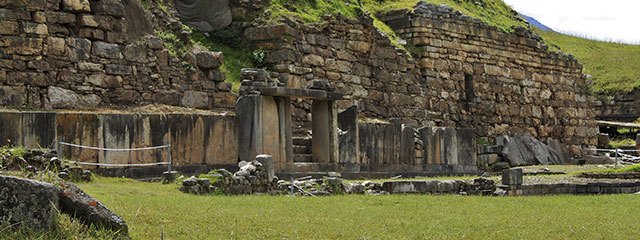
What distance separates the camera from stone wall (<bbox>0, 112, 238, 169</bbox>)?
65.6 feet

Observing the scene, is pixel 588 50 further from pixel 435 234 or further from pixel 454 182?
pixel 435 234

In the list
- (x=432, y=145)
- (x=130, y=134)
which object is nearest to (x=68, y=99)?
(x=130, y=134)

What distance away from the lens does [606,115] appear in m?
50.3

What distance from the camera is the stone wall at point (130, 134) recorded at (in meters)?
20.0

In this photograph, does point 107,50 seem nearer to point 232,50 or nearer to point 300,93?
point 300,93

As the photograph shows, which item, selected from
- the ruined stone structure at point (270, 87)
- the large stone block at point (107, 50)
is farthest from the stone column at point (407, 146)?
the large stone block at point (107, 50)

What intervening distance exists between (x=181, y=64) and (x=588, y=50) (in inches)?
1393

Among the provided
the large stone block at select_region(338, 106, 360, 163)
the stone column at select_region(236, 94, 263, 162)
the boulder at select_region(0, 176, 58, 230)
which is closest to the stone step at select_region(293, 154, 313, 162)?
the large stone block at select_region(338, 106, 360, 163)

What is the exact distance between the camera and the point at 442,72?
116 ft

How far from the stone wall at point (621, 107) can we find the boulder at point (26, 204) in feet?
140

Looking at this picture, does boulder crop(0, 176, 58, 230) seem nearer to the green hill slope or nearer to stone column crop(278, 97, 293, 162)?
stone column crop(278, 97, 293, 162)

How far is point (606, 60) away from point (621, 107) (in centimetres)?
551

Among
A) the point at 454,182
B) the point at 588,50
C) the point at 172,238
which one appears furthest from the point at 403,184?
the point at 588,50

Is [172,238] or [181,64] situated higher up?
[181,64]
